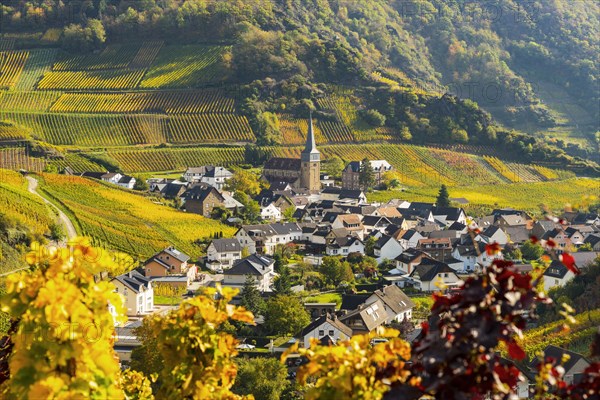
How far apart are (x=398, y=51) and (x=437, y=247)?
74.8 meters

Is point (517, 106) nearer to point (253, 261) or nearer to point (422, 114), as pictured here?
point (422, 114)

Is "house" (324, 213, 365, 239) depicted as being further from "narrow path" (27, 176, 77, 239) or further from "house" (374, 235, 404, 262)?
"narrow path" (27, 176, 77, 239)

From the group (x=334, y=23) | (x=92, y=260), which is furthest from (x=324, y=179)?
(x=92, y=260)

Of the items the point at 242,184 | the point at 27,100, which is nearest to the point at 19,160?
the point at 242,184

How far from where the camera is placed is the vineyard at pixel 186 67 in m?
85.9

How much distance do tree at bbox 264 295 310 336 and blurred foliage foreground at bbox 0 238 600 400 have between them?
2569cm

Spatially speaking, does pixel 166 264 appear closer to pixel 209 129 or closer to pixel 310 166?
pixel 310 166

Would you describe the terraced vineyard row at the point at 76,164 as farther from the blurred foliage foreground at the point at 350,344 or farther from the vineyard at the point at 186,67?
the blurred foliage foreground at the point at 350,344

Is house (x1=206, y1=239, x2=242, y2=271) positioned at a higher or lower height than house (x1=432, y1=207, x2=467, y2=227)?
higher

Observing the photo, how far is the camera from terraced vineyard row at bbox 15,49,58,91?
87269mm

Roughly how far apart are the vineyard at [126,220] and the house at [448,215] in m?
13.8

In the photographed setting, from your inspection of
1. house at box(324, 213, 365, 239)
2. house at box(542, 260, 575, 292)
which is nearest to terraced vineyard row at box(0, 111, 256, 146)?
house at box(324, 213, 365, 239)

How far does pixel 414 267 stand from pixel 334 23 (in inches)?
3153

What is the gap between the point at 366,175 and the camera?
2736 inches
